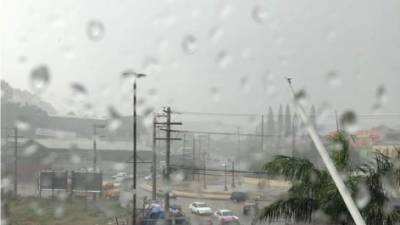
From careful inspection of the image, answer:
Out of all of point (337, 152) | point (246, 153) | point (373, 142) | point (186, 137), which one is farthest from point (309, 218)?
point (186, 137)

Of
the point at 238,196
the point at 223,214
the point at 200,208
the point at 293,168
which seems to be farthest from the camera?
the point at 238,196

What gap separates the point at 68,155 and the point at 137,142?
2.59 m

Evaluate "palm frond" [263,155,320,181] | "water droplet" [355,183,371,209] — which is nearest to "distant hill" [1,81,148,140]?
"palm frond" [263,155,320,181]

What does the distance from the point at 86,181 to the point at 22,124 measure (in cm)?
283

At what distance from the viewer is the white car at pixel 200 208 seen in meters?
14.1

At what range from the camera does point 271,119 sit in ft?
38.2

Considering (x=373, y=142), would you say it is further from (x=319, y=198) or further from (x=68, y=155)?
(x=68, y=155)

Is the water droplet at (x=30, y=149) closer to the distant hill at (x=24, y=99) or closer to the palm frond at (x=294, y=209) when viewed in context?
the distant hill at (x=24, y=99)

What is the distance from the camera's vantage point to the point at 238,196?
49.9 ft

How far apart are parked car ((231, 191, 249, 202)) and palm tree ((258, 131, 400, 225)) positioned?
8.99m

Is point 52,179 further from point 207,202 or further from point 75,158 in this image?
point 207,202

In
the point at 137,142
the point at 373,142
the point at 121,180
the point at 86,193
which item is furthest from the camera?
the point at 86,193

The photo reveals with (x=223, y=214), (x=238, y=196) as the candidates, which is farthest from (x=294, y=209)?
(x=238, y=196)

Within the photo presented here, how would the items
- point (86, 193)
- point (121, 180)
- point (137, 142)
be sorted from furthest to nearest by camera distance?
point (86, 193), point (121, 180), point (137, 142)
